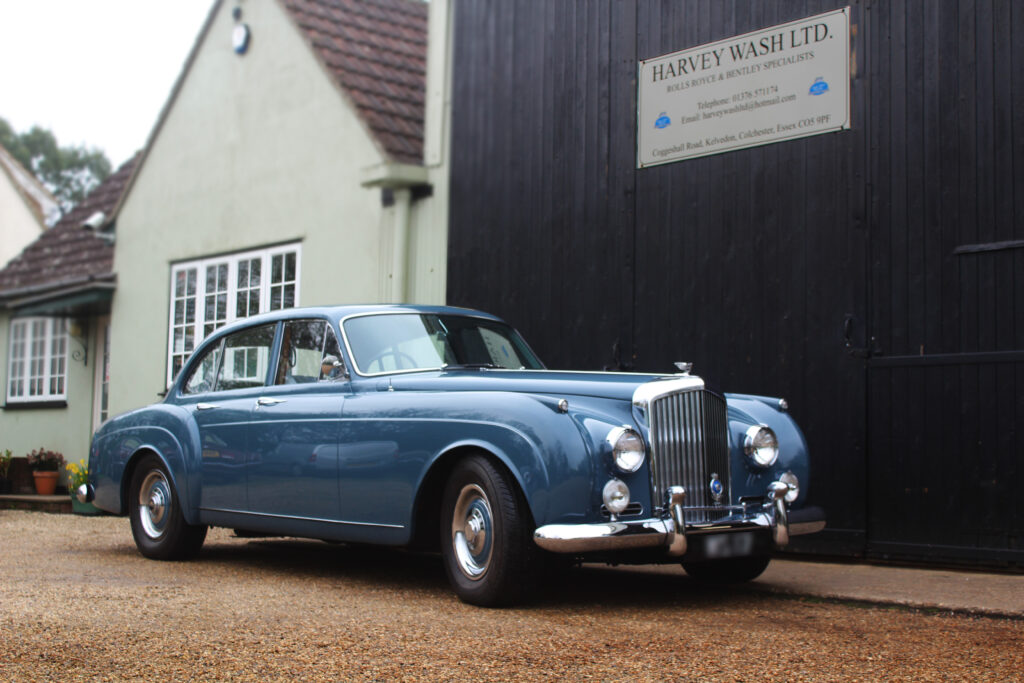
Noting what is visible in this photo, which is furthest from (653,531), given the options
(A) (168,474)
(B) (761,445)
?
(A) (168,474)

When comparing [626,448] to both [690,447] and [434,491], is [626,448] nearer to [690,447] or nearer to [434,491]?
[690,447]

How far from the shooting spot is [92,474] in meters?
Answer: 8.55

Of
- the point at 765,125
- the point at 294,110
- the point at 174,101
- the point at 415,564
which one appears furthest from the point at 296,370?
the point at 174,101

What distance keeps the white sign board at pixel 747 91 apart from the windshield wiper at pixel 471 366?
304cm

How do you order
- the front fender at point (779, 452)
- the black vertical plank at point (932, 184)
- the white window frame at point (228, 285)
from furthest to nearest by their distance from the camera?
the white window frame at point (228, 285), the black vertical plank at point (932, 184), the front fender at point (779, 452)

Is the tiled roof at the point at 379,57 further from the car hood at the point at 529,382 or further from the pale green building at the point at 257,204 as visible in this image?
the car hood at the point at 529,382

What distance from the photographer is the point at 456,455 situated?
5.95 meters

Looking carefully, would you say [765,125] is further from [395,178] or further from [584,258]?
[395,178]

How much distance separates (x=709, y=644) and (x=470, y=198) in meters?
6.82

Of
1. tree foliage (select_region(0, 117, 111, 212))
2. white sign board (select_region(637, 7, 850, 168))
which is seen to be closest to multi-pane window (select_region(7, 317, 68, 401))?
white sign board (select_region(637, 7, 850, 168))

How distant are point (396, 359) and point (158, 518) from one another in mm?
2301

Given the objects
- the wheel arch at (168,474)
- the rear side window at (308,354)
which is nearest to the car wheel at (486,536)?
the rear side window at (308,354)

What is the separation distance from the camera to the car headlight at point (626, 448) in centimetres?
536

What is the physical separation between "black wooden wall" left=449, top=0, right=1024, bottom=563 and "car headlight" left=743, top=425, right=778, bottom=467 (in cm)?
208
